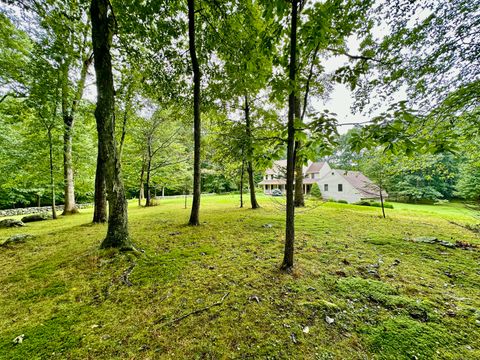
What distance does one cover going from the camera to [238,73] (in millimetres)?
5273

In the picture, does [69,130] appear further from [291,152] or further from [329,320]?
[329,320]

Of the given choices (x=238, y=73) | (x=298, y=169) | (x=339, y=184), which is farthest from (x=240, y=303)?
(x=339, y=184)

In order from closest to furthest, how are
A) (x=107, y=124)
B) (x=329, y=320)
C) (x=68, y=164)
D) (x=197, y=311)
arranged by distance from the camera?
(x=329, y=320) → (x=197, y=311) → (x=107, y=124) → (x=68, y=164)

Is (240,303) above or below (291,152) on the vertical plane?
below

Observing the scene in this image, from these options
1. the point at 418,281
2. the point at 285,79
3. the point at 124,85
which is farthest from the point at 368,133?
the point at 124,85

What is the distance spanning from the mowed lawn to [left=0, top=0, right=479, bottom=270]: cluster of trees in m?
0.79

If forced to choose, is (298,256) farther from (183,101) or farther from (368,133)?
(183,101)

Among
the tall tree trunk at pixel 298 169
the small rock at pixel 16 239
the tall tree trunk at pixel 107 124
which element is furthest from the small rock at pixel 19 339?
the small rock at pixel 16 239

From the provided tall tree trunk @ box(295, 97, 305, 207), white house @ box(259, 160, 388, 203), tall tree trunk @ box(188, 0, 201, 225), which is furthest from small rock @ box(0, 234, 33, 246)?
white house @ box(259, 160, 388, 203)

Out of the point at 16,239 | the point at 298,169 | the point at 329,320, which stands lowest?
the point at 329,320

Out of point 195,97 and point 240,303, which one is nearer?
point 240,303

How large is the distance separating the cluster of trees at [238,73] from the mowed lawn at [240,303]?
790 millimetres

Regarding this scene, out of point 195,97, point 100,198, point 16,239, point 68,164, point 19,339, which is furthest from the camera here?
point 68,164

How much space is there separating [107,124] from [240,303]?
438cm
